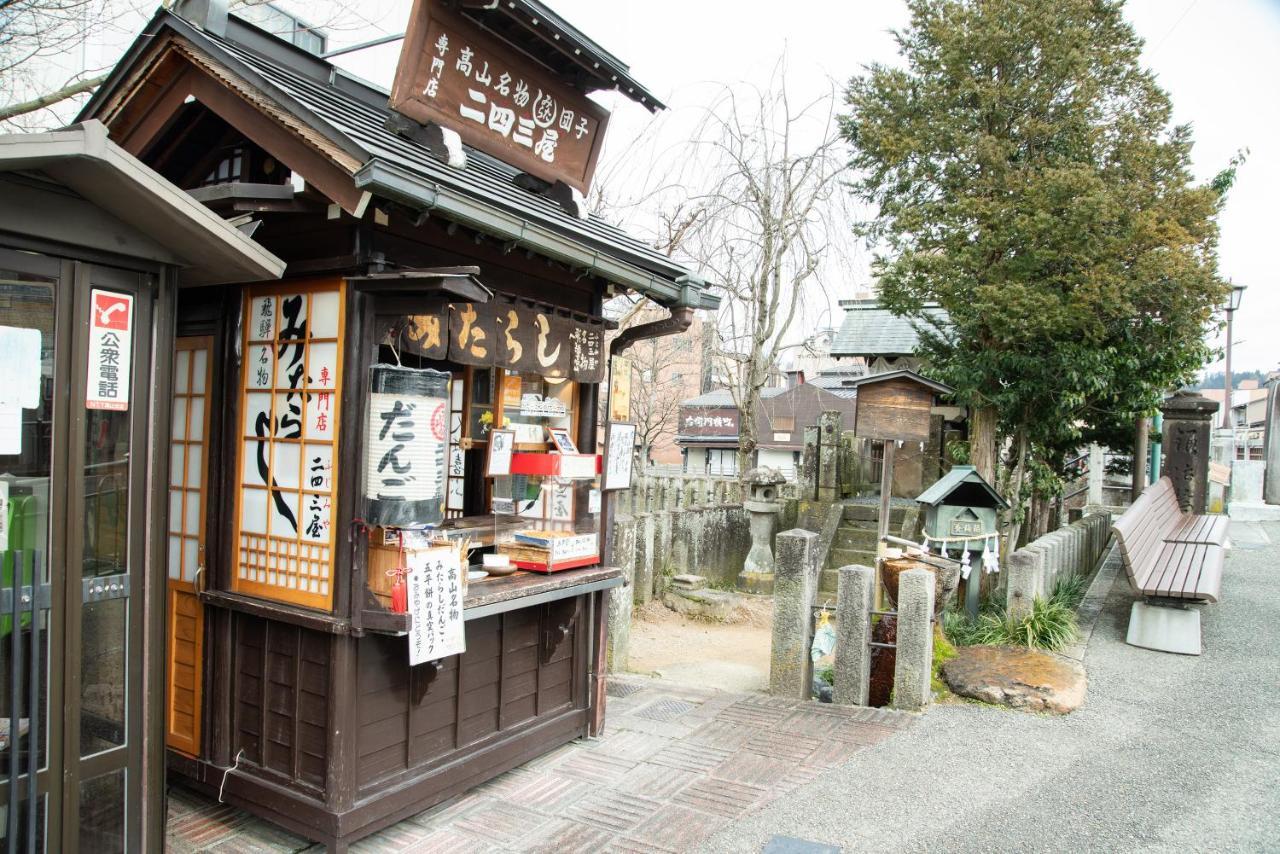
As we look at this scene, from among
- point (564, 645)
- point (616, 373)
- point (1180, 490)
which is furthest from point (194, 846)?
point (1180, 490)

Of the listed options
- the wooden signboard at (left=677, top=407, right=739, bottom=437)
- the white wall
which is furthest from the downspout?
the white wall

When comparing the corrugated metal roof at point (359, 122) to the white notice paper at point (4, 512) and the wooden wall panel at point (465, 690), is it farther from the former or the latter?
the wooden wall panel at point (465, 690)

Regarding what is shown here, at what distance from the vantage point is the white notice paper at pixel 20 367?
3.48 metres

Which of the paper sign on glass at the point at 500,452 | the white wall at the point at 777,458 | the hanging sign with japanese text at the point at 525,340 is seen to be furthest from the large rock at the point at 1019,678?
the white wall at the point at 777,458

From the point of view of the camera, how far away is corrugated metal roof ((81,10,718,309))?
15.1ft

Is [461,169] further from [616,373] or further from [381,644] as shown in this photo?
[381,644]

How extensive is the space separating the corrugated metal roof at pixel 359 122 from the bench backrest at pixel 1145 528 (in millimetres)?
5503

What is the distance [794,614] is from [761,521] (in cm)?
888

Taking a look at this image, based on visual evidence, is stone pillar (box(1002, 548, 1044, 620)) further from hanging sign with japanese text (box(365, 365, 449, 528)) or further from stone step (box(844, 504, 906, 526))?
stone step (box(844, 504, 906, 526))

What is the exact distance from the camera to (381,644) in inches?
201

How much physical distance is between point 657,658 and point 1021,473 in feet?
25.0

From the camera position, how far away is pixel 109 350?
151 inches

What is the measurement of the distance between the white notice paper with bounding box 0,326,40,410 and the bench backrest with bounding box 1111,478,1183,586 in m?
9.33

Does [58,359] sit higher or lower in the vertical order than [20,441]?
higher
